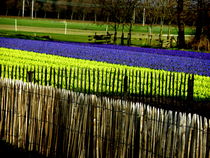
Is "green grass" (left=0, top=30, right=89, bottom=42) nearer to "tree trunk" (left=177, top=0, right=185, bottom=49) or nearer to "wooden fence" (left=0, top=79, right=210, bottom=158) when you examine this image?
"tree trunk" (left=177, top=0, right=185, bottom=49)

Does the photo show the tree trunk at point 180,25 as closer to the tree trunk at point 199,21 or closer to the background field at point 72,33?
the tree trunk at point 199,21

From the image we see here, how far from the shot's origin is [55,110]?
25.2 feet

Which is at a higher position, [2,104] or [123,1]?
[123,1]

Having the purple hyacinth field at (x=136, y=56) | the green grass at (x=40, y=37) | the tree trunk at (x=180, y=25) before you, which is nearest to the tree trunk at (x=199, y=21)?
the tree trunk at (x=180, y=25)

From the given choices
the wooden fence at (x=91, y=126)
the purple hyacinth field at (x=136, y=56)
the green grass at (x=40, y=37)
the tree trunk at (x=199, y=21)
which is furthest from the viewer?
the green grass at (x=40, y=37)

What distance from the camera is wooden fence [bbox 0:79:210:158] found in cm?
602

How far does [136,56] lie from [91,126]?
2055 cm

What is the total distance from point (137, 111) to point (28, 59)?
1937 centimetres

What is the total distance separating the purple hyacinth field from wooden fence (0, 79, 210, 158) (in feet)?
46.8

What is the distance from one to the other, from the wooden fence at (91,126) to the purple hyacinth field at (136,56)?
46.8 feet

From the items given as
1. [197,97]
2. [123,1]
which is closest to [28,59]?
[197,97]

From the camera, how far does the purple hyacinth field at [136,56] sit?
74.5ft

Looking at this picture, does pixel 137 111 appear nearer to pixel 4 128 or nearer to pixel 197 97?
pixel 4 128

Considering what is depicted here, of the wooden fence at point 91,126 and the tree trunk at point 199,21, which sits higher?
the tree trunk at point 199,21
